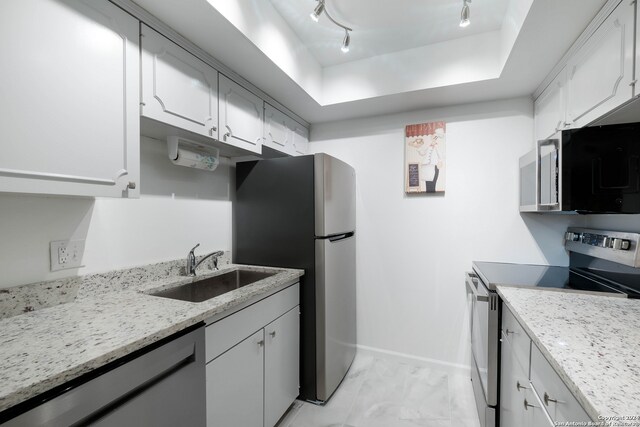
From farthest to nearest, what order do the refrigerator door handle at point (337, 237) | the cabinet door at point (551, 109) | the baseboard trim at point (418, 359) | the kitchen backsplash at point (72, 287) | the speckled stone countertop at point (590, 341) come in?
the baseboard trim at point (418, 359) → the refrigerator door handle at point (337, 237) → the cabinet door at point (551, 109) → the kitchen backsplash at point (72, 287) → the speckled stone countertop at point (590, 341)

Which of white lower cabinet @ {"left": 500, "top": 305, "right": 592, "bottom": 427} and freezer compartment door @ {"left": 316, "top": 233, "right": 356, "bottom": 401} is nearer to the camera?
white lower cabinet @ {"left": 500, "top": 305, "right": 592, "bottom": 427}

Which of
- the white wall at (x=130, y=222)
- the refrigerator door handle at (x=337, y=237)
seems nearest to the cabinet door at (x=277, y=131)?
the white wall at (x=130, y=222)

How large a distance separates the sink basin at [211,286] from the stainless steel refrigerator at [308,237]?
0.12m

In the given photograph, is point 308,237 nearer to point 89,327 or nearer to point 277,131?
point 277,131

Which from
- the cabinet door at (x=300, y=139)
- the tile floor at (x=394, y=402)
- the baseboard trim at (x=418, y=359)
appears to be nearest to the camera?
the tile floor at (x=394, y=402)

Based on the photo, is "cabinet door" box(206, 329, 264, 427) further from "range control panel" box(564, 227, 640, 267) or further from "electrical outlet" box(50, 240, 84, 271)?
"range control panel" box(564, 227, 640, 267)

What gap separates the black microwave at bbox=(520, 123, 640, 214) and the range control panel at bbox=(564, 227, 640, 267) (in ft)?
0.57

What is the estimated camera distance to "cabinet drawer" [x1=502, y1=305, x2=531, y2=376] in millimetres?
1063

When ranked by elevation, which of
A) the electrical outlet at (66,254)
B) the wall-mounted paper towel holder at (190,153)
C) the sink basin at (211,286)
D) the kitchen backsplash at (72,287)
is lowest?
the sink basin at (211,286)

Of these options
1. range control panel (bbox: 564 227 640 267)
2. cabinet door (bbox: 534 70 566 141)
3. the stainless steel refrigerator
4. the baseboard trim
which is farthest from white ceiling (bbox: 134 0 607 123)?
the baseboard trim

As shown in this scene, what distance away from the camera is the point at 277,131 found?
219 cm

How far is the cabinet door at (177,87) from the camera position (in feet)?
4.02

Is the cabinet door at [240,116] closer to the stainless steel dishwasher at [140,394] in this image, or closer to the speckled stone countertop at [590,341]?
the stainless steel dishwasher at [140,394]

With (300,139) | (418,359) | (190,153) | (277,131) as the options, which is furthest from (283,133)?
(418,359)
